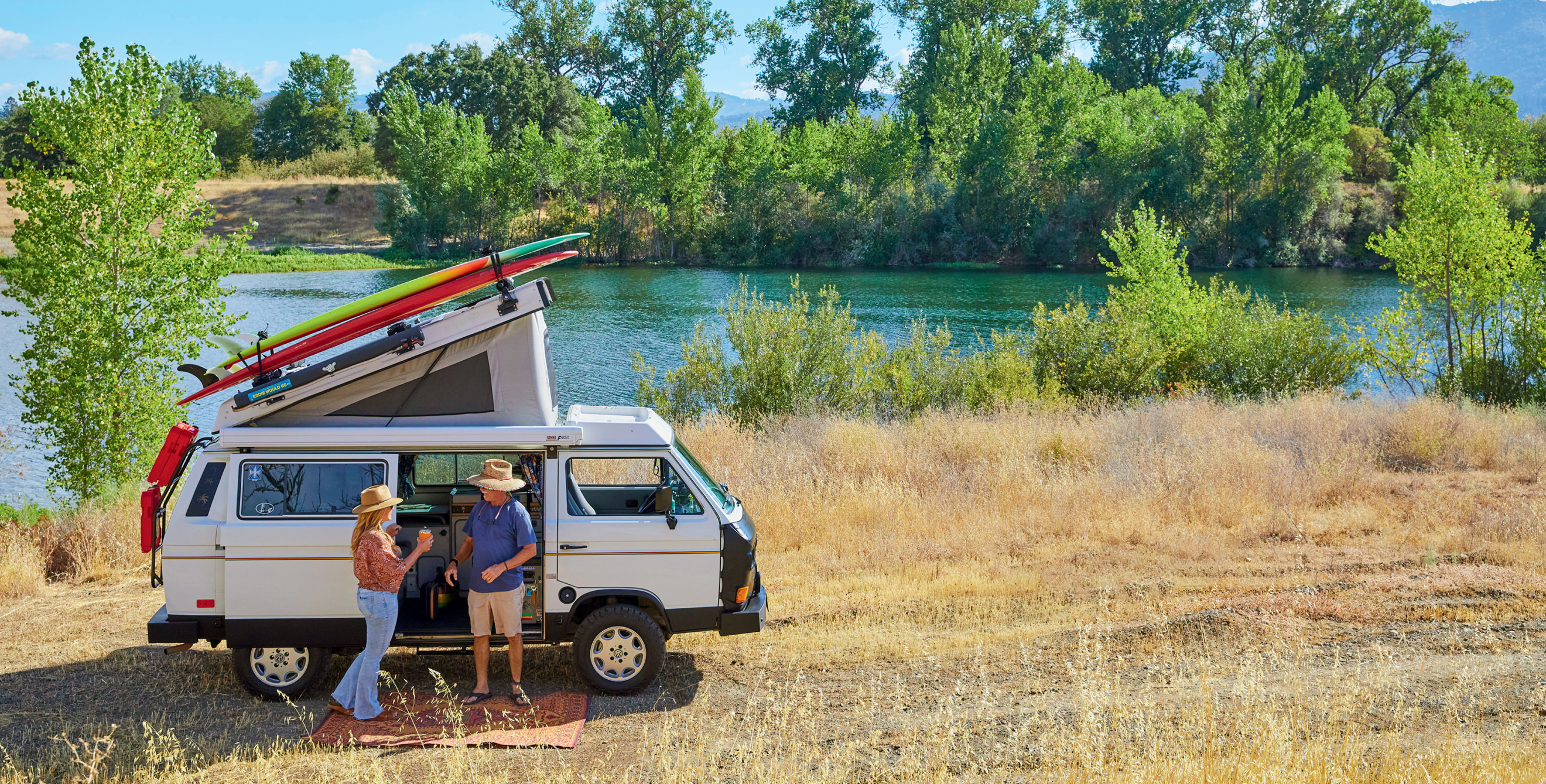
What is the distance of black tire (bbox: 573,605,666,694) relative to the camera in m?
7.71

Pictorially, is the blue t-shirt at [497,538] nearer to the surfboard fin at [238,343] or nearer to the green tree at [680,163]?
the surfboard fin at [238,343]

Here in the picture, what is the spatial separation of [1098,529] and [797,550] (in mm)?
3733

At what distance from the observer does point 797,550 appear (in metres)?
12.2

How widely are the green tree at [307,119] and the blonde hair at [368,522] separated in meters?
100

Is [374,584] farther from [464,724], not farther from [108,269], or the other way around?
[108,269]

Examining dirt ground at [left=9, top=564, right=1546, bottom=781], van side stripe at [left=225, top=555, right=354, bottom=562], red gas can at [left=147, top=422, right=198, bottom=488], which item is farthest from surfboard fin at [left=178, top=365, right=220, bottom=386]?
dirt ground at [left=9, top=564, right=1546, bottom=781]

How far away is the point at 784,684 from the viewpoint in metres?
8.20

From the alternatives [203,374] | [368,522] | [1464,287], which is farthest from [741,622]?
[1464,287]

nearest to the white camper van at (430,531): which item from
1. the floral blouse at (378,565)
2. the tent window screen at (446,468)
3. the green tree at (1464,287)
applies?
the floral blouse at (378,565)

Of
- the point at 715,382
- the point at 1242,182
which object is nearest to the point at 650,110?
the point at 1242,182

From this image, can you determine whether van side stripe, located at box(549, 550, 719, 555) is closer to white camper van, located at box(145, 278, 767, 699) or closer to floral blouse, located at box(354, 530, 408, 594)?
white camper van, located at box(145, 278, 767, 699)

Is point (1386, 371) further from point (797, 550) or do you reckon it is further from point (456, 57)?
point (456, 57)

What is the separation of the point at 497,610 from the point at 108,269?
1026cm

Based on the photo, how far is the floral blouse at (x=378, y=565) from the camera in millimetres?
6914
